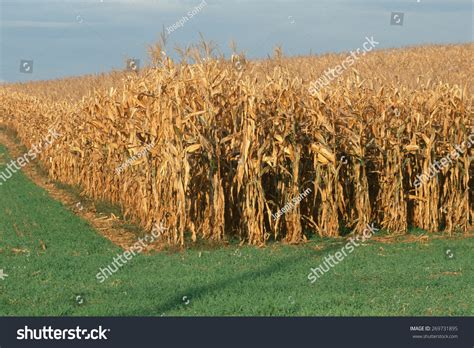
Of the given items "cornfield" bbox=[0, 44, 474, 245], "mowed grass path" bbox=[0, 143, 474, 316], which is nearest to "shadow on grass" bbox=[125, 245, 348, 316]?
"mowed grass path" bbox=[0, 143, 474, 316]

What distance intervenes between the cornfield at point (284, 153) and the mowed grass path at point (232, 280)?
0.86 metres

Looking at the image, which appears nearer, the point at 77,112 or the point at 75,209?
the point at 75,209

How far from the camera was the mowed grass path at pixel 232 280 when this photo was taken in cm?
855

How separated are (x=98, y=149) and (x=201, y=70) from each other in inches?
237

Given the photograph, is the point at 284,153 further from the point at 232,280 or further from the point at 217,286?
the point at 217,286

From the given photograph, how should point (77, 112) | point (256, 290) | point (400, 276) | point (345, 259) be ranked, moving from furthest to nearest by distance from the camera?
1. point (77, 112)
2. point (345, 259)
3. point (400, 276)
4. point (256, 290)

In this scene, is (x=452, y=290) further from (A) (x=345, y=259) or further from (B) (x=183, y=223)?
→ (B) (x=183, y=223)

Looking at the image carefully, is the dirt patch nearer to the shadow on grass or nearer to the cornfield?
the cornfield

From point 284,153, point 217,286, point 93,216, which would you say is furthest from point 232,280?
point 93,216

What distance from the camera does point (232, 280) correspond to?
10180 mm

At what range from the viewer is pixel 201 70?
13477 mm

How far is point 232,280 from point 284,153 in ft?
13.2

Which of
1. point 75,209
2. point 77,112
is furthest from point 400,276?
point 77,112

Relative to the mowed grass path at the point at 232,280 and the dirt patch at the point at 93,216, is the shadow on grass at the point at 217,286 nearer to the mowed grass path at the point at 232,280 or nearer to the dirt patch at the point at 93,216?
the mowed grass path at the point at 232,280
